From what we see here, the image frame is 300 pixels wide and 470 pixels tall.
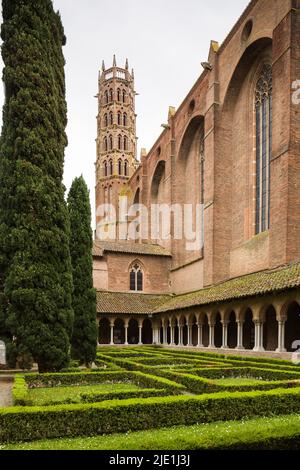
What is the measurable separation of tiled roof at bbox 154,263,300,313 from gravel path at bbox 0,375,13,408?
34.3 ft

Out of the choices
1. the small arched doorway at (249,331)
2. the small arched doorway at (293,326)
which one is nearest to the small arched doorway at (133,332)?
the small arched doorway at (249,331)

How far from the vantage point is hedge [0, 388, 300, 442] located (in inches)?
275

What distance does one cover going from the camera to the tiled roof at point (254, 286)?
56.7 ft

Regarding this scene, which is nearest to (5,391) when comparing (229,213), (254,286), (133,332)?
(254,286)

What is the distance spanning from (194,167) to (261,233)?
12630 millimetres

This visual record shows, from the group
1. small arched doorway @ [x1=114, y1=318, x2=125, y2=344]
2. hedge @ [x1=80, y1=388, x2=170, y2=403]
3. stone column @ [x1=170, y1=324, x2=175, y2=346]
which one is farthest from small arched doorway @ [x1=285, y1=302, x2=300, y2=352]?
small arched doorway @ [x1=114, y1=318, x2=125, y2=344]

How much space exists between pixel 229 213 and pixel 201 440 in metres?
23.4

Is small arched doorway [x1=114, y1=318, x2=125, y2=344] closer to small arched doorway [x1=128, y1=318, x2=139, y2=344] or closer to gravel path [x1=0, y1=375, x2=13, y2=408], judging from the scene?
small arched doorway [x1=128, y1=318, x2=139, y2=344]

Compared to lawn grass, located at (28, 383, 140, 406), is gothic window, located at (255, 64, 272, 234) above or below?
above

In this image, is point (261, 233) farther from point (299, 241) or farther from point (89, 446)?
point (89, 446)

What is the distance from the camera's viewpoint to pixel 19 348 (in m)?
13.8

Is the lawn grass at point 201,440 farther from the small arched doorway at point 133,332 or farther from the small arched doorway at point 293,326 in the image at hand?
the small arched doorway at point 133,332

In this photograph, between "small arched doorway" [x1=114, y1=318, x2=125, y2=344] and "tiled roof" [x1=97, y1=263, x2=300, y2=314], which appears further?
"small arched doorway" [x1=114, y1=318, x2=125, y2=344]
